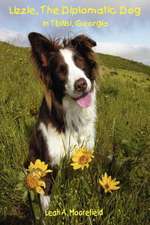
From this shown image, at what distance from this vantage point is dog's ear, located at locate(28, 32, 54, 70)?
4.15m

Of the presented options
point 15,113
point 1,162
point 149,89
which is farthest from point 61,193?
point 149,89

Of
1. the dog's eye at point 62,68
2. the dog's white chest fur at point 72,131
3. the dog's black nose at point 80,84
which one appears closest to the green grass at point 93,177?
the dog's white chest fur at point 72,131

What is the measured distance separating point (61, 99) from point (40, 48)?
58 centimetres

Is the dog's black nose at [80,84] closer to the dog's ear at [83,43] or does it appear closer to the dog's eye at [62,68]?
the dog's eye at [62,68]

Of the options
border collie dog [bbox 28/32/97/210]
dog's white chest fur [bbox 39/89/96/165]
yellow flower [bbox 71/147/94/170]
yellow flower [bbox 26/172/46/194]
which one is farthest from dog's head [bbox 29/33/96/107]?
yellow flower [bbox 26/172/46/194]

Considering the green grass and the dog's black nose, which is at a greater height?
the dog's black nose

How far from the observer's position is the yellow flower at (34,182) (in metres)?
2.80

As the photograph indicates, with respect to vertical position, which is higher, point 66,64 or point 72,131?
point 66,64

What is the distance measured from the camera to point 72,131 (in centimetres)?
457

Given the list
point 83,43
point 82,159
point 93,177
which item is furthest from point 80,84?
point 82,159

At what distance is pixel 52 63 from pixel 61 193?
1.44 m

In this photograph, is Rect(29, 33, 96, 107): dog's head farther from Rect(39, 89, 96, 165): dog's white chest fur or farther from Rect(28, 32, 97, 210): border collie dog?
Rect(39, 89, 96, 165): dog's white chest fur

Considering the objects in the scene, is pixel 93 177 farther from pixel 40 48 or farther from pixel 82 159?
pixel 40 48

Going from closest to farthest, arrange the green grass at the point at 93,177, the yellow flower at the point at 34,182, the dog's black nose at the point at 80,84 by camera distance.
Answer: the yellow flower at the point at 34,182, the green grass at the point at 93,177, the dog's black nose at the point at 80,84
